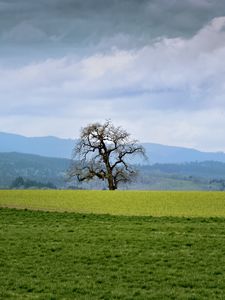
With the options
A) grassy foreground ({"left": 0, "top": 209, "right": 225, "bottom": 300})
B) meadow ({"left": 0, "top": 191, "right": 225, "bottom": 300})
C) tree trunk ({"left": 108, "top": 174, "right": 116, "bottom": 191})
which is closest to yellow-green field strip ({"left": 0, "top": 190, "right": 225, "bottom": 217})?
meadow ({"left": 0, "top": 191, "right": 225, "bottom": 300})

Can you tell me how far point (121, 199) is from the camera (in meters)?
58.1

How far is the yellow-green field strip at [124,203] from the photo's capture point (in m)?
46.2

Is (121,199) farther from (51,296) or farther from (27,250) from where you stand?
(51,296)

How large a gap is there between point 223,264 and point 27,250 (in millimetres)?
8512

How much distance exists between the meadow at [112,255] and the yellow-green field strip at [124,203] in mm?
910

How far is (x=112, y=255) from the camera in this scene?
22703mm

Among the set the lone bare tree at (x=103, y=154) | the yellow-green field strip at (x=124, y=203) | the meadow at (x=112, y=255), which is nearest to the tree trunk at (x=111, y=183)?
the lone bare tree at (x=103, y=154)

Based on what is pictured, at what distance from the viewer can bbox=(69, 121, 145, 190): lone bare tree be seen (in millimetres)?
77562

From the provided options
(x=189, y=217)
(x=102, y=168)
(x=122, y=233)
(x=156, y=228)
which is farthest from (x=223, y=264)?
(x=102, y=168)

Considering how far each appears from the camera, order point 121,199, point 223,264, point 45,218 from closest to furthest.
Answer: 1. point 223,264
2. point 45,218
3. point 121,199

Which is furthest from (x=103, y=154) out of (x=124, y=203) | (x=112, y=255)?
(x=112, y=255)

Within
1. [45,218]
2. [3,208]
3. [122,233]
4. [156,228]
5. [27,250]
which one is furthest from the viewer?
[3,208]

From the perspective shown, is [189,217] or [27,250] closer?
[27,250]

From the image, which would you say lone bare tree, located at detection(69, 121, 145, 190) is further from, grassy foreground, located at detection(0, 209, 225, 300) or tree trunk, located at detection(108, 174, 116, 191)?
grassy foreground, located at detection(0, 209, 225, 300)
